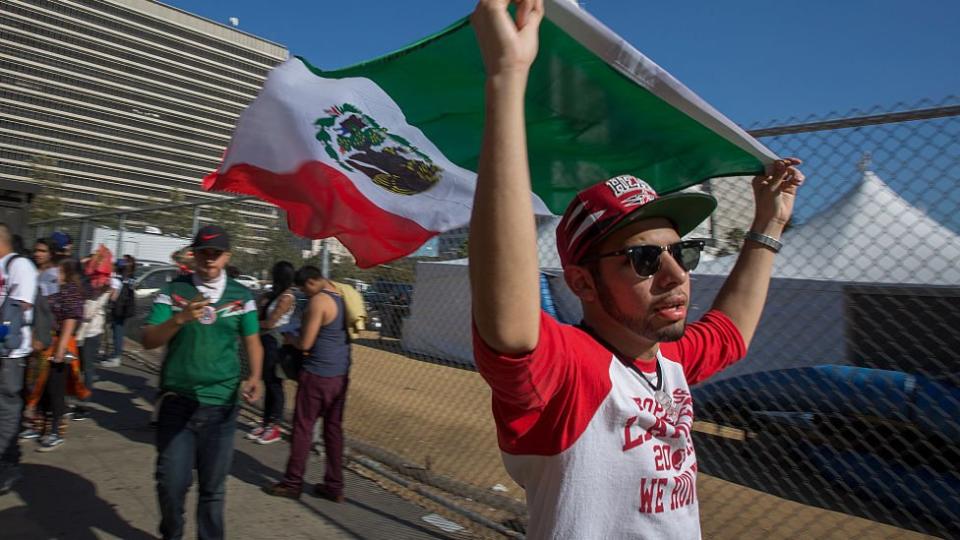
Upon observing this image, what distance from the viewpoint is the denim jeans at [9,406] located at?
441cm

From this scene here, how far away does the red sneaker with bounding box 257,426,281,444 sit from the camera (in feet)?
20.9

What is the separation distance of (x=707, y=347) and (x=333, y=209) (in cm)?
209

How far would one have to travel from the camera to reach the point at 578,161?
252 cm

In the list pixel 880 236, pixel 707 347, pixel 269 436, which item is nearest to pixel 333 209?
pixel 707 347

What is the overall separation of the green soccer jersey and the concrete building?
307 feet

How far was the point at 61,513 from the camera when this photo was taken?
4355 mm

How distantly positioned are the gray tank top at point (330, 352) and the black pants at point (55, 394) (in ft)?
7.88

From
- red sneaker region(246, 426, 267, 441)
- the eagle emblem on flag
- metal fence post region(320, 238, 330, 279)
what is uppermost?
the eagle emblem on flag

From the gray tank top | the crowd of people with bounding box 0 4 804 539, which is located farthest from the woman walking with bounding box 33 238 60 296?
Result: the crowd of people with bounding box 0 4 804 539

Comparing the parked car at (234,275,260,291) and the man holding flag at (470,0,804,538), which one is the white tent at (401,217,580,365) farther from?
the man holding flag at (470,0,804,538)

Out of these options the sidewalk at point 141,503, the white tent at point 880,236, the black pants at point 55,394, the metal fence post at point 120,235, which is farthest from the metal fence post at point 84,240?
the white tent at point 880,236

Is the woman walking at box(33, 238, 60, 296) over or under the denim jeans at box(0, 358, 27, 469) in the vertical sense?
over

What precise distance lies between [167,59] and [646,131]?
4611 inches

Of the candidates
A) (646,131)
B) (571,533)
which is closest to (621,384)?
(571,533)
